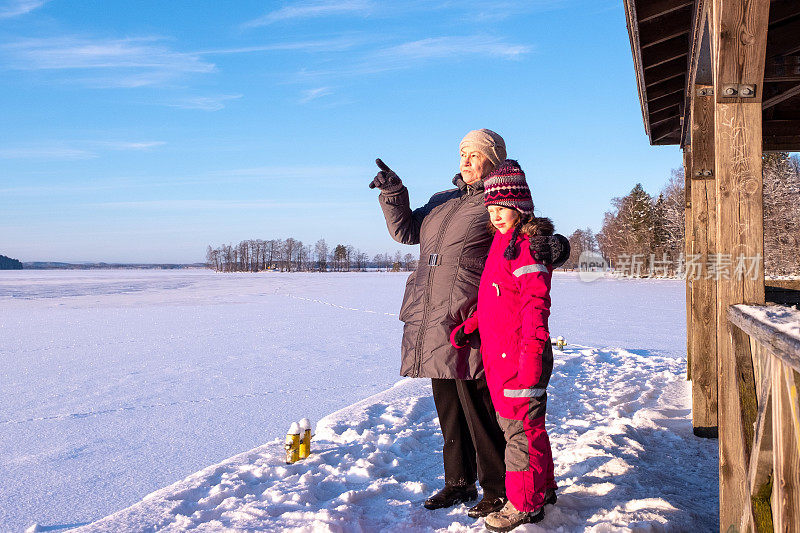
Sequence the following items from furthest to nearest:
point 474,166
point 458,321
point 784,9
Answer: point 784,9 → point 474,166 → point 458,321

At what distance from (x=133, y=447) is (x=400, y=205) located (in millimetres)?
2823

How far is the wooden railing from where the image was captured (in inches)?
58.2

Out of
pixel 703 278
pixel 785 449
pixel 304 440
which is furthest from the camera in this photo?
pixel 703 278

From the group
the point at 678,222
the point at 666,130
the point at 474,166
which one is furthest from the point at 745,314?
the point at 678,222

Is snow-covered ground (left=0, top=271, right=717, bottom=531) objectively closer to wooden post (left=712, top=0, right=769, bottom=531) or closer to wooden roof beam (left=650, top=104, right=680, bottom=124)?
wooden post (left=712, top=0, right=769, bottom=531)

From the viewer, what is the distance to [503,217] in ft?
8.17

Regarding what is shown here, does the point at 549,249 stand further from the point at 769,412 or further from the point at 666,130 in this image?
the point at 666,130

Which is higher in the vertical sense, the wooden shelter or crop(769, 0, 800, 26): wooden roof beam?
crop(769, 0, 800, 26): wooden roof beam

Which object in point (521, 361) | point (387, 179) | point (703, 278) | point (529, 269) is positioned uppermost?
point (387, 179)

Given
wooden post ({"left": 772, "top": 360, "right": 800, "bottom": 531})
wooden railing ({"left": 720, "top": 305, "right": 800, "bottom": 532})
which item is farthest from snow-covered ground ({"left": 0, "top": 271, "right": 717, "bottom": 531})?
wooden post ({"left": 772, "top": 360, "right": 800, "bottom": 531})

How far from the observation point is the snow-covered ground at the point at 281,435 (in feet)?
9.07

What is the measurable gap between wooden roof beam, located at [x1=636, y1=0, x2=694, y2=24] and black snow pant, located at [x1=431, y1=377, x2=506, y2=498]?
2.76m

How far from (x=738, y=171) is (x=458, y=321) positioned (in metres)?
1.27

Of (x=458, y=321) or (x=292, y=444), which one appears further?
(x=292, y=444)
